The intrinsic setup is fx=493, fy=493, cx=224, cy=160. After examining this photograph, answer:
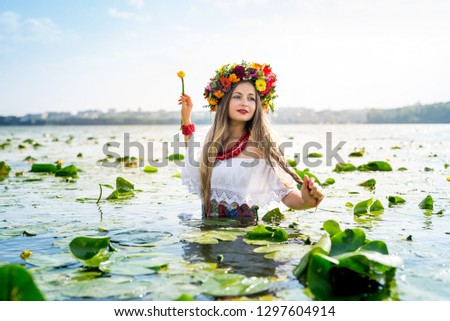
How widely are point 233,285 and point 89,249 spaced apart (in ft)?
3.56

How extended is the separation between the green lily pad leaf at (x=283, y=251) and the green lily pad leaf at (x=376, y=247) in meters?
0.59

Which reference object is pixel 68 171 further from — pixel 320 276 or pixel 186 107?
pixel 320 276

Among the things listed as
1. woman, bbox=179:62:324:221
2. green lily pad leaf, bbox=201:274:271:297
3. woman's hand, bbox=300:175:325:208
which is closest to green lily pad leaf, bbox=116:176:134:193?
woman, bbox=179:62:324:221

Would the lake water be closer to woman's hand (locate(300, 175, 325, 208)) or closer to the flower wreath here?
woman's hand (locate(300, 175, 325, 208))

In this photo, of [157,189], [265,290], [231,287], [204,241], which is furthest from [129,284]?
[157,189]

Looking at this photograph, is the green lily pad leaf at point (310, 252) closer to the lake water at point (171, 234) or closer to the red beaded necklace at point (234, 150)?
the lake water at point (171, 234)

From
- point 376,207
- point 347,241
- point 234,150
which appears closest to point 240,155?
point 234,150

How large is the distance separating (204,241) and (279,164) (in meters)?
1.56

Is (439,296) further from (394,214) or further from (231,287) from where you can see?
(394,214)

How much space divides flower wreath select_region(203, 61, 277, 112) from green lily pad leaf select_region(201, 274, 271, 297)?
2817mm

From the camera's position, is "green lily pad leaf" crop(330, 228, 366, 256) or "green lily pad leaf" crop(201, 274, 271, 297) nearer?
"green lily pad leaf" crop(201, 274, 271, 297)

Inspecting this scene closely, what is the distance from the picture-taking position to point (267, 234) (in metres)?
4.00

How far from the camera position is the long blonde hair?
5.11 m

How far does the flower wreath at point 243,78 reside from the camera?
5.31m
